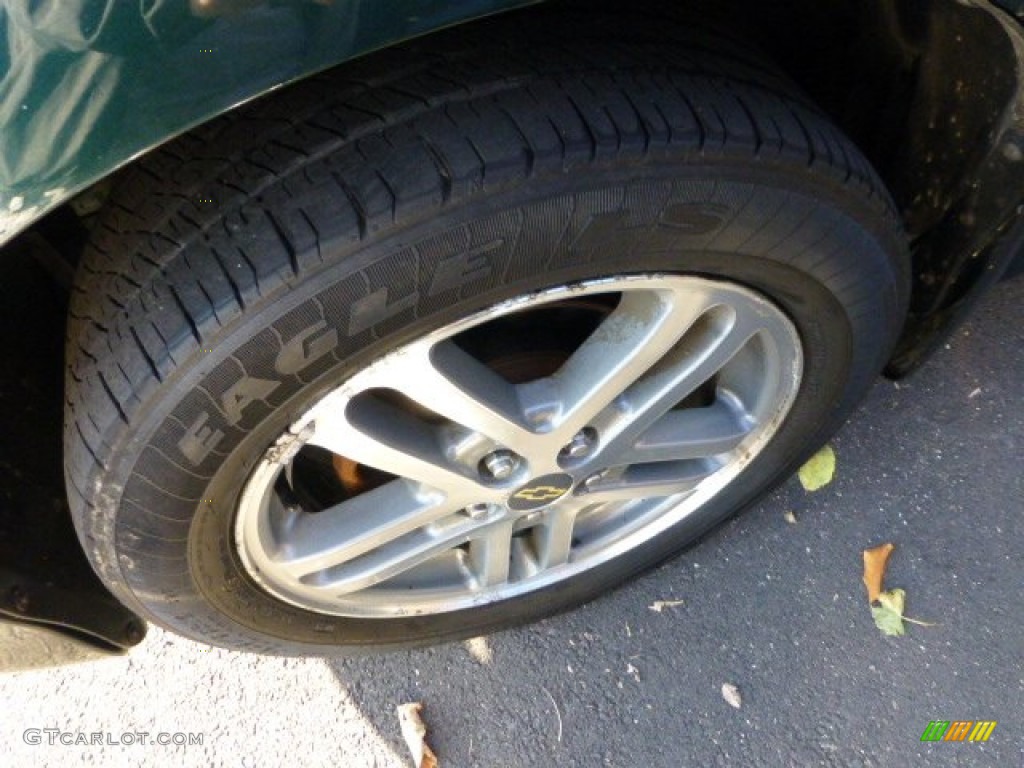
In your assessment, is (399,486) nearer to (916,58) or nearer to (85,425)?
(85,425)

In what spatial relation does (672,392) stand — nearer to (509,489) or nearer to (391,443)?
(509,489)

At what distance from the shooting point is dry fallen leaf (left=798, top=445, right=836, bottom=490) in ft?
7.03

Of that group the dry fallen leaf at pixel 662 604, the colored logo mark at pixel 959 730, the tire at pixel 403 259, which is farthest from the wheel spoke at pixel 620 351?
the colored logo mark at pixel 959 730

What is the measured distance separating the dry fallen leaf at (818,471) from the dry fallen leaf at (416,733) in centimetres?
103

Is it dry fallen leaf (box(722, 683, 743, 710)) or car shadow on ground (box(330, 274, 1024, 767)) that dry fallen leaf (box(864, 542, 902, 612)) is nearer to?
car shadow on ground (box(330, 274, 1024, 767))

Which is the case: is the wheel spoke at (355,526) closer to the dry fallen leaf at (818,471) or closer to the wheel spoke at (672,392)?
the wheel spoke at (672,392)

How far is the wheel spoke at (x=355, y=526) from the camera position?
1.48 meters

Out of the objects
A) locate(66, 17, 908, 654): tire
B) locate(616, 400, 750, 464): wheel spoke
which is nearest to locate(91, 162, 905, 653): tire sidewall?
locate(66, 17, 908, 654): tire

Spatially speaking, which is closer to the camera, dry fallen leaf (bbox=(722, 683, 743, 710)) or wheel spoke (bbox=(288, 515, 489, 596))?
wheel spoke (bbox=(288, 515, 489, 596))

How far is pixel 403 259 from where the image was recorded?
42.2 inches

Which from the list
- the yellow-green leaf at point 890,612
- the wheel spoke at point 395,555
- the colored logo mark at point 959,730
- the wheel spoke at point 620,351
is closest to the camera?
the wheel spoke at point 620,351

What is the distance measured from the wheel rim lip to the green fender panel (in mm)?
400

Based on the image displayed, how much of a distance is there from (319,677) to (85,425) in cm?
97

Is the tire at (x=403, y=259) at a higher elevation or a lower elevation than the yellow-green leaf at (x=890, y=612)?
higher
